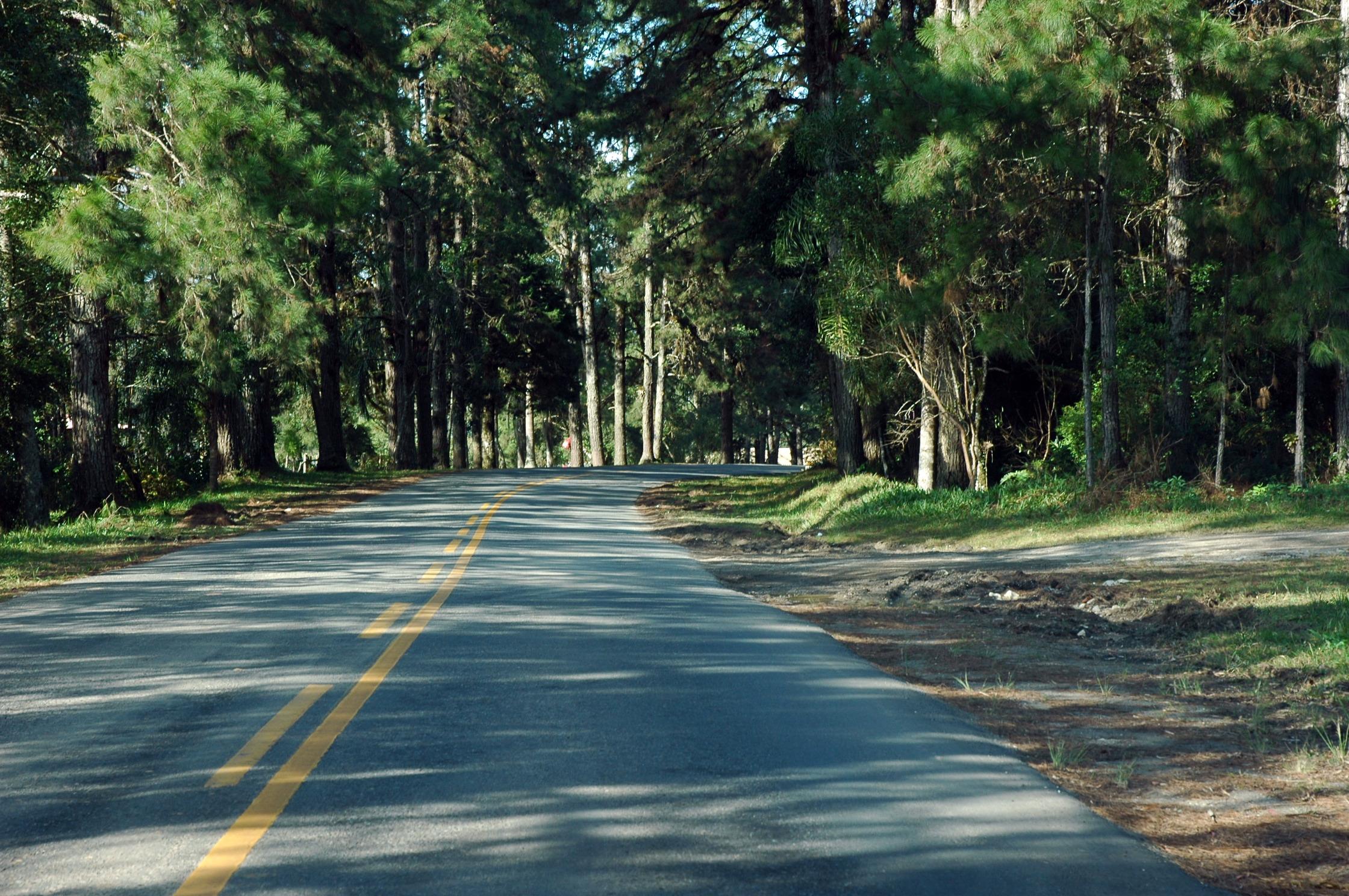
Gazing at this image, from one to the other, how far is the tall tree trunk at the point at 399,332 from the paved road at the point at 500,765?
29.9 metres

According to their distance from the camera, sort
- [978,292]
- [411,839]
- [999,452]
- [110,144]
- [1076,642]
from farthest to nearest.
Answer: [999,452] → [978,292] → [110,144] → [1076,642] → [411,839]

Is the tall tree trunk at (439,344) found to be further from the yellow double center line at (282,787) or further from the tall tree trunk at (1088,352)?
the yellow double center line at (282,787)

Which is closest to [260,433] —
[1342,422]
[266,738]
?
[1342,422]

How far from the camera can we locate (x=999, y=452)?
89.5 feet

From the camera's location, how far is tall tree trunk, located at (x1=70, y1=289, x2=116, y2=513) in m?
21.9

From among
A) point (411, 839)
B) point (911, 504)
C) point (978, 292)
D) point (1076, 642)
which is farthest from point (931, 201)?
point (411, 839)

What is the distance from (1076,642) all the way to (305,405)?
165 ft

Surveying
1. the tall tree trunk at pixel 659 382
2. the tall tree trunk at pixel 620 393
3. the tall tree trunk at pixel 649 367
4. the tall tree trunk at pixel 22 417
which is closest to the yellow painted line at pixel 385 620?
the tall tree trunk at pixel 22 417

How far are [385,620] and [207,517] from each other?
12679 mm

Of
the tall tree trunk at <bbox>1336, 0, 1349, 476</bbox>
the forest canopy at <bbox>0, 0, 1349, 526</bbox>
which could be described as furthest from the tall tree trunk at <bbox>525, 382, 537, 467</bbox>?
the tall tree trunk at <bbox>1336, 0, 1349, 476</bbox>

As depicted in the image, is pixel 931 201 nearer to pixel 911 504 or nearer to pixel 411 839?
pixel 911 504

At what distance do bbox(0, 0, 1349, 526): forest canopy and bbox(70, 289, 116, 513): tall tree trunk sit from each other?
0.07 m

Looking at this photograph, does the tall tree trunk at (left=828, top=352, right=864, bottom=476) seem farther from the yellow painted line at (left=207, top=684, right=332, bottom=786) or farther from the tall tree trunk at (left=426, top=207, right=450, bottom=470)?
the yellow painted line at (left=207, top=684, right=332, bottom=786)

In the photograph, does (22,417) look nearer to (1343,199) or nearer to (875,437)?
(875,437)
